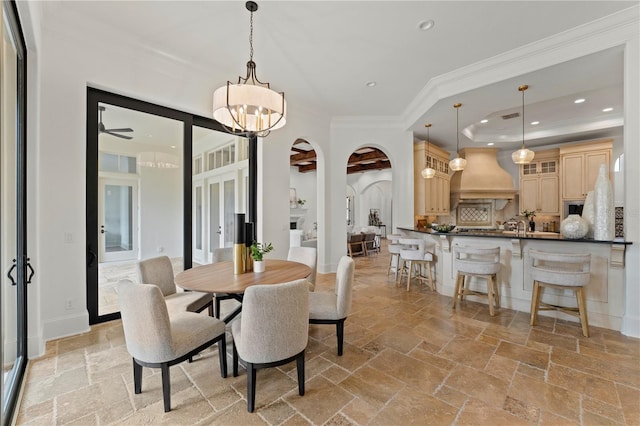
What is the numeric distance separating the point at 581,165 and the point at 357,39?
6.53 m

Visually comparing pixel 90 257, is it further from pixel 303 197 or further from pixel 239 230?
pixel 303 197

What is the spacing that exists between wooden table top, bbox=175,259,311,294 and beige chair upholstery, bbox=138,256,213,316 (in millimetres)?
215

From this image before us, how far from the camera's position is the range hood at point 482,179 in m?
6.96

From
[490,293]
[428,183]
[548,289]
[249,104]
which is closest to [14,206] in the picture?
[249,104]

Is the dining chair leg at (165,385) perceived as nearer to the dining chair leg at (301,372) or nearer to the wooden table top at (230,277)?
the wooden table top at (230,277)

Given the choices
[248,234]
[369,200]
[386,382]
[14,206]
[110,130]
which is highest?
[110,130]

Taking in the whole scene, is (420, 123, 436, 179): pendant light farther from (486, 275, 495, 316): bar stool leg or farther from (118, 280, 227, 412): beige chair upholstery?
(118, 280, 227, 412): beige chair upholstery

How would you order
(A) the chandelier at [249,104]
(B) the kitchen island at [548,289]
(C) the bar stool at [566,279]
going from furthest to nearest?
(B) the kitchen island at [548,289] → (C) the bar stool at [566,279] → (A) the chandelier at [249,104]

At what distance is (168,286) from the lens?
264 cm

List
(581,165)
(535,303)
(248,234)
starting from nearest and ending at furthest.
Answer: (248,234) → (535,303) → (581,165)

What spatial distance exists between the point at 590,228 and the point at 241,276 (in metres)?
4.03

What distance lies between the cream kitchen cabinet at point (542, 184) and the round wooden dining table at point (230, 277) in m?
7.28

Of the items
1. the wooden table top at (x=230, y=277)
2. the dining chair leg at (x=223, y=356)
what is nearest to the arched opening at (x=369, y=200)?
the wooden table top at (x=230, y=277)

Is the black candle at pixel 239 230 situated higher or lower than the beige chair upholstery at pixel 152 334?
higher
